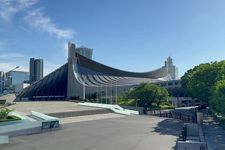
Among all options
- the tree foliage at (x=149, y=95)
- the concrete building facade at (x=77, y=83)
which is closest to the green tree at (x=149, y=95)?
the tree foliage at (x=149, y=95)

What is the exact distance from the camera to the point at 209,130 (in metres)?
30.2

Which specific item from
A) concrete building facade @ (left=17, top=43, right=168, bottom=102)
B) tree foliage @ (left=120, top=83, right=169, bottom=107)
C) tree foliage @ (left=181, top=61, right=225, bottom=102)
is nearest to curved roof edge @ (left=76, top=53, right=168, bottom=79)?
concrete building facade @ (left=17, top=43, right=168, bottom=102)

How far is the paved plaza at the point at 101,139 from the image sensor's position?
20.7 m

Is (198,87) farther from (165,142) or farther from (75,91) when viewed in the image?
(75,91)

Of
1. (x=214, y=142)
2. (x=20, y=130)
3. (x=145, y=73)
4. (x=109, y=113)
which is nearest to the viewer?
(x=214, y=142)

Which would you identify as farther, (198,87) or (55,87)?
(55,87)

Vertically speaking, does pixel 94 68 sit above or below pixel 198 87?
above

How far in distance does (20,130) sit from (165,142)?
41.7ft

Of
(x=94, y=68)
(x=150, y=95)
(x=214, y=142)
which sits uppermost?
(x=94, y=68)

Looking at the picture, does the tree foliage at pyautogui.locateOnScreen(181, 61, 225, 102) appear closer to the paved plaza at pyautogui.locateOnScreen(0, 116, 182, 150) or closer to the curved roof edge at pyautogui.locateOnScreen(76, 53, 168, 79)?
the paved plaza at pyautogui.locateOnScreen(0, 116, 182, 150)

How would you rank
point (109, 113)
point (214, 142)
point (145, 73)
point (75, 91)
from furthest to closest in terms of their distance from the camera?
1. point (145, 73)
2. point (75, 91)
3. point (109, 113)
4. point (214, 142)

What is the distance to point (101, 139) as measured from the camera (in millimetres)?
23766

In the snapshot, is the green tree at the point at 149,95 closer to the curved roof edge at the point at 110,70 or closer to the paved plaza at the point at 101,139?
the paved plaza at the point at 101,139

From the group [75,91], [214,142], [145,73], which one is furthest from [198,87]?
[145,73]
